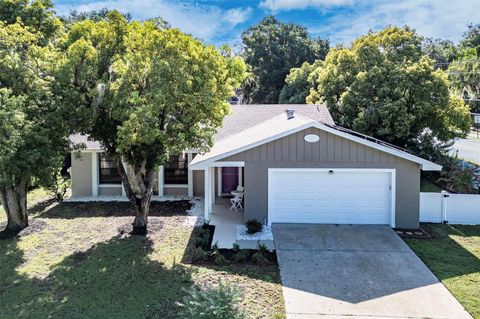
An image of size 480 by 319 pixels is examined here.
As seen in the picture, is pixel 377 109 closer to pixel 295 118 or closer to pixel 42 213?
pixel 295 118

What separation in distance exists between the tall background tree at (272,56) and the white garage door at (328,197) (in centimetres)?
3376

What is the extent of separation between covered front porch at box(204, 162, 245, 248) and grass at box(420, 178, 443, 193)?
28.5ft

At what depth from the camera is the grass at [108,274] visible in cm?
791

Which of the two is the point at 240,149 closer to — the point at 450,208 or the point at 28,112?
the point at 28,112

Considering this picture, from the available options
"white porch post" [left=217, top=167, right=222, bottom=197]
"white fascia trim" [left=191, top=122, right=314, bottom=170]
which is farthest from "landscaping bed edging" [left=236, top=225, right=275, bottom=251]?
"white porch post" [left=217, top=167, right=222, bottom=197]

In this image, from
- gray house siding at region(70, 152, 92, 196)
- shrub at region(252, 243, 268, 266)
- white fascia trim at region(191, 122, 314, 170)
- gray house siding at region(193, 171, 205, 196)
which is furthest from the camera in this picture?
gray house siding at region(193, 171, 205, 196)

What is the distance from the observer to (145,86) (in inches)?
428

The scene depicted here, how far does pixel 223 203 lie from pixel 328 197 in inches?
192

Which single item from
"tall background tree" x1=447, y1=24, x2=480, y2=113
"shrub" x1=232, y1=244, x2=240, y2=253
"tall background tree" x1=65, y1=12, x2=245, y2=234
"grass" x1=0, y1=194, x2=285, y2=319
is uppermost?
"tall background tree" x1=447, y1=24, x2=480, y2=113

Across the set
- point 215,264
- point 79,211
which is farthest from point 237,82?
point 79,211

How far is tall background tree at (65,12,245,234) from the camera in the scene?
10227mm

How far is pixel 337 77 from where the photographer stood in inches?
897

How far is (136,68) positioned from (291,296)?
6.83m

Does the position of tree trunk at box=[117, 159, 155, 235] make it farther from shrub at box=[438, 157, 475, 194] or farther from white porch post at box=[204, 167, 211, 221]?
shrub at box=[438, 157, 475, 194]
